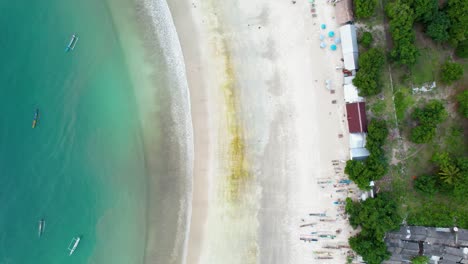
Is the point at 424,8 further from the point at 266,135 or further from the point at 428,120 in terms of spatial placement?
the point at 266,135

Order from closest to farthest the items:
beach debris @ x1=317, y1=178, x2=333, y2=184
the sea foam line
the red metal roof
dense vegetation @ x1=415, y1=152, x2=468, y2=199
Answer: dense vegetation @ x1=415, y1=152, x2=468, y2=199 → the red metal roof → beach debris @ x1=317, y1=178, x2=333, y2=184 → the sea foam line

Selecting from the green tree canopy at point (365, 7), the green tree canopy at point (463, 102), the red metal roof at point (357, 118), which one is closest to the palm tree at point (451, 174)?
the green tree canopy at point (463, 102)

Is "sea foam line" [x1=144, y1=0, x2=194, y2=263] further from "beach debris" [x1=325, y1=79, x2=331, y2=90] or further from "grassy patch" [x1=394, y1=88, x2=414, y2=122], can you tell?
"grassy patch" [x1=394, y1=88, x2=414, y2=122]

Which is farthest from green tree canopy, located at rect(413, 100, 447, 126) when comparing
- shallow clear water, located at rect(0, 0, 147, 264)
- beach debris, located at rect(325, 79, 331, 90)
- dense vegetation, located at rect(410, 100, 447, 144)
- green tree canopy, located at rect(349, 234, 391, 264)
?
shallow clear water, located at rect(0, 0, 147, 264)

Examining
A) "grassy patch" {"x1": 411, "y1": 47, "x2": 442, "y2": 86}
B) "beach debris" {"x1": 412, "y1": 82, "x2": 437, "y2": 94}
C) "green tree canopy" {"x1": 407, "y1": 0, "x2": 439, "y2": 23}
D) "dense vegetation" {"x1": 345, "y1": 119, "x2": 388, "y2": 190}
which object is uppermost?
"green tree canopy" {"x1": 407, "y1": 0, "x2": 439, "y2": 23}

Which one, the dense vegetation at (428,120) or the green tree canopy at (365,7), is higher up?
the green tree canopy at (365,7)

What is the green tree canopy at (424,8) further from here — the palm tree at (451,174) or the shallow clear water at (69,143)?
the shallow clear water at (69,143)

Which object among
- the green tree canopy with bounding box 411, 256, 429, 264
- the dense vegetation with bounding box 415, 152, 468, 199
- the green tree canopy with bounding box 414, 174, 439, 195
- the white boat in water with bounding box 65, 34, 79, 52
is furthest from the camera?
the white boat in water with bounding box 65, 34, 79, 52

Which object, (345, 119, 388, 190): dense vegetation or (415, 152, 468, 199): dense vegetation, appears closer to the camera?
(415, 152, 468, 199): dense vegetation
